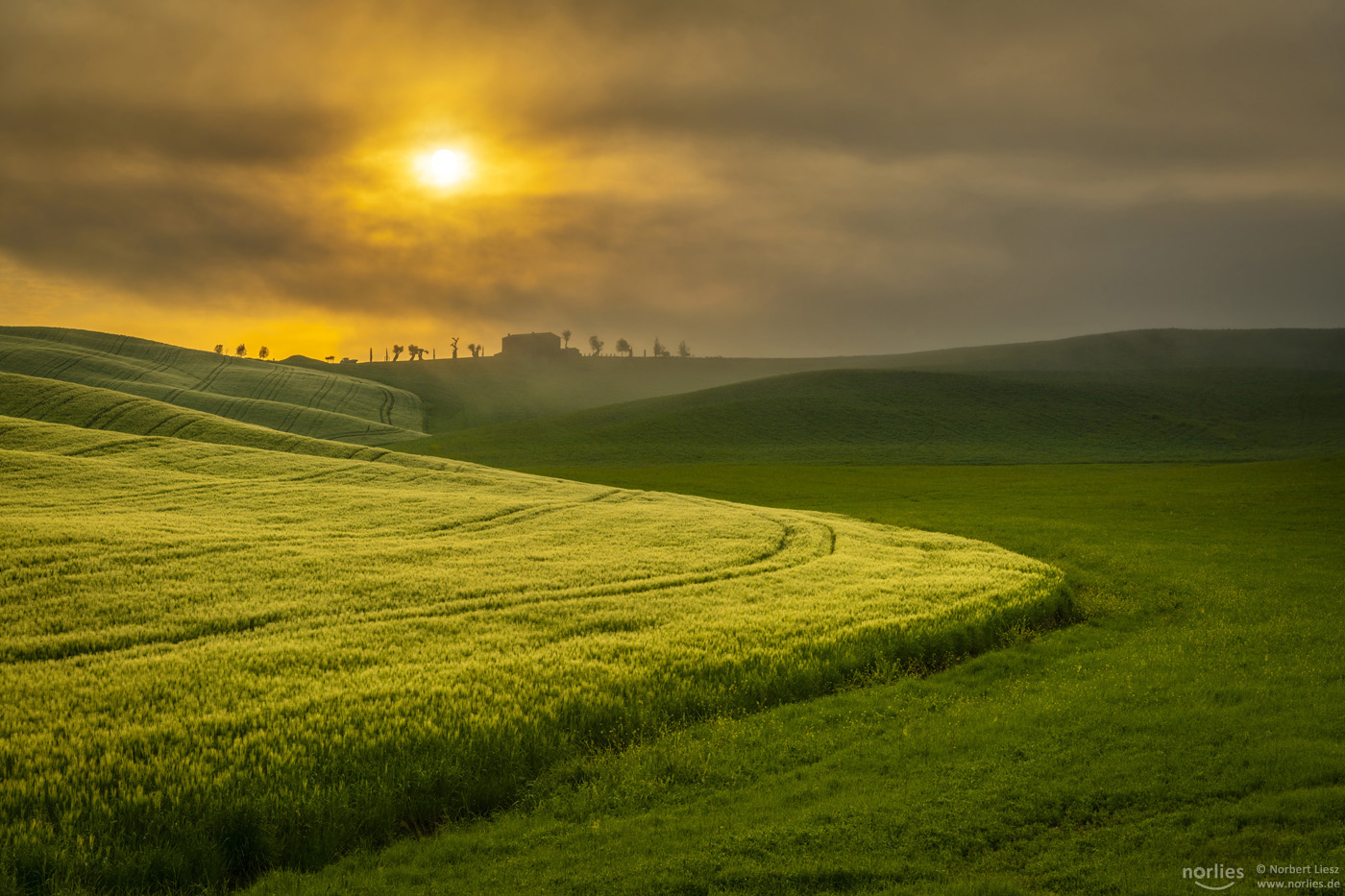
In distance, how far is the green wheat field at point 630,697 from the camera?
6586 millimetres

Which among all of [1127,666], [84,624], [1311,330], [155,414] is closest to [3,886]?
[84,624]

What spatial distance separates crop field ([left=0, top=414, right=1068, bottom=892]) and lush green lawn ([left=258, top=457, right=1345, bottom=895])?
711 millimetres

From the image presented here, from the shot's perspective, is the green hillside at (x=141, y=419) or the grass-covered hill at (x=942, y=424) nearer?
the green hillside at (x=141, y=419)

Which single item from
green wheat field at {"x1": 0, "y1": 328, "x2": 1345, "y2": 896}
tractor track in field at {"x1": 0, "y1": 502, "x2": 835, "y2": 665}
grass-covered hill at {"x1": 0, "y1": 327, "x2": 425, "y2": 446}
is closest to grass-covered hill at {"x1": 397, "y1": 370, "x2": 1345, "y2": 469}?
grass-covered hill at {"x1": 0, "y1": 327, "x2": 425, "y2": 446}

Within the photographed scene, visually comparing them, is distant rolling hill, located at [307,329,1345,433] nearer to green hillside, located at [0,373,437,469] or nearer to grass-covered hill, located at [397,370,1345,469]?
grass-covered hill, located at [397,370,1345,469]

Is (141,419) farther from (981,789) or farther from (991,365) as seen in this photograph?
(991,365)

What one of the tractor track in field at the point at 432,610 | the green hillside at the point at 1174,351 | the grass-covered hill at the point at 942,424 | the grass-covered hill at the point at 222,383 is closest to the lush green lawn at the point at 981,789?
the tractor track in field at the point at 432,610

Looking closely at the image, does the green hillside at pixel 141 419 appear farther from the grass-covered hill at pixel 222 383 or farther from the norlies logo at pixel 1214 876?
the norlies logo at pixel 1214 876

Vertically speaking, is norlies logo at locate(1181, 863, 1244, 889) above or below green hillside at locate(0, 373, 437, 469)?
below

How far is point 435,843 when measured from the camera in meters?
7.04

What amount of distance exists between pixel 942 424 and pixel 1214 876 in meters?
96.4

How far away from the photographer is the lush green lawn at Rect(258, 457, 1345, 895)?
20.5 feet

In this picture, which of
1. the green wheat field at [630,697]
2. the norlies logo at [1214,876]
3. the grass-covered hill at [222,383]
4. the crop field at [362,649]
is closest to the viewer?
the norlies logo at [1214,876]

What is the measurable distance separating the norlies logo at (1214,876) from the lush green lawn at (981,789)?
0.07 meters
